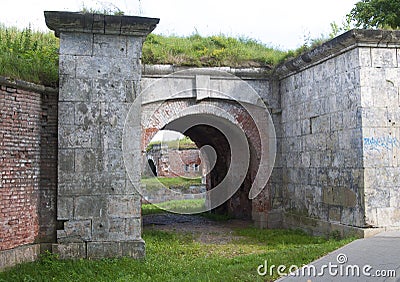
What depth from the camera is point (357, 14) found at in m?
17.7

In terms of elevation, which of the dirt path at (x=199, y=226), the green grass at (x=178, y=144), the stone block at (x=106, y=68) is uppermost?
the stone block at (x=106, y=68)

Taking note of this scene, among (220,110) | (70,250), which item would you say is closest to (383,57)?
(220,110)

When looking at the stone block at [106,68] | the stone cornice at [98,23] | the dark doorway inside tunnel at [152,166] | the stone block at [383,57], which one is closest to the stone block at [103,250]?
the stone block at [106,68]

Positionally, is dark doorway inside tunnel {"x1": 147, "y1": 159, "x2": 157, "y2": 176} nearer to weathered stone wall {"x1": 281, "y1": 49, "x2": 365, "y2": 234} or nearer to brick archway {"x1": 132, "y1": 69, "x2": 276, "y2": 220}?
brick archway {"x1": 132, "y1": 69, "x2": 276, "y2": 220}

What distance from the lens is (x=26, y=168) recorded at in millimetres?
6660

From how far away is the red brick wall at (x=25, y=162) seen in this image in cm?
627

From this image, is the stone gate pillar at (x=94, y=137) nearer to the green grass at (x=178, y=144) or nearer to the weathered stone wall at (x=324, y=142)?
the weathered stone wall at (x=324, y=142)

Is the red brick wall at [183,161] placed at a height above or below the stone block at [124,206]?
above

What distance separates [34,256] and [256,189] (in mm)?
6111

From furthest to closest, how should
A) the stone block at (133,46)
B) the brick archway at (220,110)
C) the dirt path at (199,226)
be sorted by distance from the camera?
the brick archway at (220,110) → the dirt path at (199,226) → the stone block at (133,46)

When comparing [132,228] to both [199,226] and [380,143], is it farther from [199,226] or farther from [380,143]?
[199,226]

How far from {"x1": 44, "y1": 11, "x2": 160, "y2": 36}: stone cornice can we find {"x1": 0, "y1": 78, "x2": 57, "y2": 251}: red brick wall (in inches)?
43.8

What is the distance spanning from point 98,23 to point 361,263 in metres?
5.50

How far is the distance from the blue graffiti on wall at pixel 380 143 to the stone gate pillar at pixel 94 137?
4.45m
